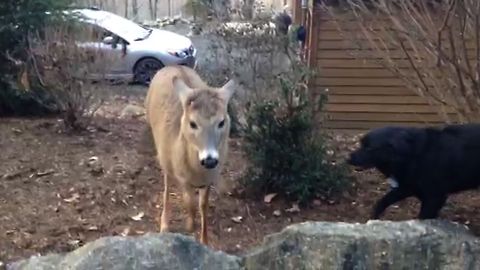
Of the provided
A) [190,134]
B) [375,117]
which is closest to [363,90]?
[375,117]

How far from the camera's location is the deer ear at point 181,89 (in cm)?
714

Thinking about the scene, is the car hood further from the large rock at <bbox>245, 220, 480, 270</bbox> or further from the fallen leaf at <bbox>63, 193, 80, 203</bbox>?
the large rock at <bbox>245, 220, 480, 270</bbox>

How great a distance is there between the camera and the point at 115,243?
218 inches

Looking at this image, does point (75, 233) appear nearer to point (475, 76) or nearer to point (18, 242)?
point (18, 242)

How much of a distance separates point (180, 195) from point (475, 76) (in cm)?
284

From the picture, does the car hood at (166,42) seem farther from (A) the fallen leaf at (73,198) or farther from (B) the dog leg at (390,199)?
(B) the dog leg at (390,199)

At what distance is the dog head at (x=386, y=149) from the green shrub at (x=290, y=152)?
0.94 metres

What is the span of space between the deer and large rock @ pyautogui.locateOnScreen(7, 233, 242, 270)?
1.17 metres

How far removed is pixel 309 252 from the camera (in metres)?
5.59

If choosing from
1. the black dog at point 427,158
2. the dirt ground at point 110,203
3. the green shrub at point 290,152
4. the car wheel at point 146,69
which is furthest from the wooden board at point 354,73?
the car wheel at point 146,69

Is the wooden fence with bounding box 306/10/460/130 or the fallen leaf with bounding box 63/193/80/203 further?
the wooden fence with bounding box 306/10/460/130

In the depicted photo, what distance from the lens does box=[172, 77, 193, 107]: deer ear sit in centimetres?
714

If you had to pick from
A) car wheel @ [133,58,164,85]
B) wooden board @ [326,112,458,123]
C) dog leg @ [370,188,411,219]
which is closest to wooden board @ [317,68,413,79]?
wooden board @ [326,112,458,123]

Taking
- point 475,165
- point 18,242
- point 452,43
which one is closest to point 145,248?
point 18,242
